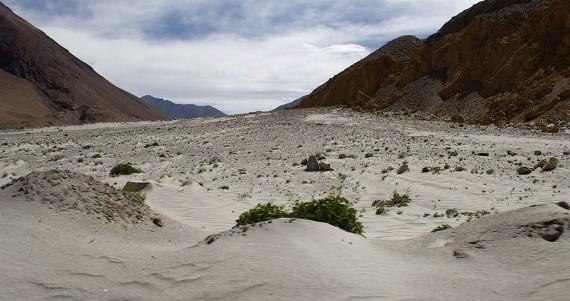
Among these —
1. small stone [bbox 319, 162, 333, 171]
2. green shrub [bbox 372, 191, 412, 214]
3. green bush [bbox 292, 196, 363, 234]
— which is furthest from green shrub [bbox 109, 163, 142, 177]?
green bush [bbox 292, 196, 363, 234]

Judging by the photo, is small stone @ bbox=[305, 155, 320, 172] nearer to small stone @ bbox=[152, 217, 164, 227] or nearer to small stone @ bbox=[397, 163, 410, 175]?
small stone @ bbox=[397, 163, 410, 175]

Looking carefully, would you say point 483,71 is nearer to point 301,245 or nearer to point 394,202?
point 394,202

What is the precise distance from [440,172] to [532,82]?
1101 inches

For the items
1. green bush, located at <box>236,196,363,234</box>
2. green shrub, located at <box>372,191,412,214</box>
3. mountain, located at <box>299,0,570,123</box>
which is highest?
mountain, located at <box>299,0,570,123</box>

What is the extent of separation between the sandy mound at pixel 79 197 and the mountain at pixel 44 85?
76.4 meters

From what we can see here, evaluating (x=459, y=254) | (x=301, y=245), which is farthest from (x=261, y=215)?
(x=459, y=254)

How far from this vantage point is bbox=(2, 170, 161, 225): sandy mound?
8086 mm

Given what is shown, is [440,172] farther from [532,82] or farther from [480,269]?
[532,82]

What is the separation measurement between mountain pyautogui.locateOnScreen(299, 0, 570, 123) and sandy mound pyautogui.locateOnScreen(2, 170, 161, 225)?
88.0ft

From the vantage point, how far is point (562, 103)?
31.8 m

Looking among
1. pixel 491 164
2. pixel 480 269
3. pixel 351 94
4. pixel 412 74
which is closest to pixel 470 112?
pixel 412 74

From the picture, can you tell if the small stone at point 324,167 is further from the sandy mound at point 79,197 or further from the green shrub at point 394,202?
the sandy mound at point 79,197

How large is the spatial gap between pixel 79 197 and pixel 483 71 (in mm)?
43604

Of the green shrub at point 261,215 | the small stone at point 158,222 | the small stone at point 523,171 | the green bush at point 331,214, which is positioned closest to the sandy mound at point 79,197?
the small stone at point 158,222
